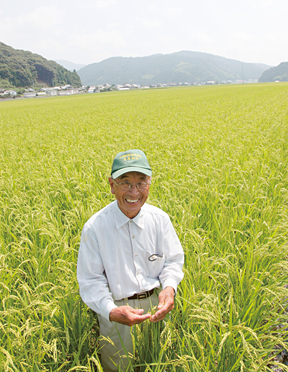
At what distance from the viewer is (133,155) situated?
1.67 meters

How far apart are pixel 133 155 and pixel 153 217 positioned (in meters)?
0.43

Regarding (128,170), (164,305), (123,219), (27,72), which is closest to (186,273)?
(164,305)

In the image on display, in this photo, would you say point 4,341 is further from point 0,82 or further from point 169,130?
point 0,82

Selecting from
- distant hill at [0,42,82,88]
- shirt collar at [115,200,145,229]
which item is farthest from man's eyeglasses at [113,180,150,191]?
distant hill at [0,42,82,88]

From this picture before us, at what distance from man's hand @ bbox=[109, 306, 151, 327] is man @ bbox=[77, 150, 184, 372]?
0.13 metres

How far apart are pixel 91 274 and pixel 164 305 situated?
19.0 inches

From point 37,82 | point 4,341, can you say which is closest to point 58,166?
point 4,341

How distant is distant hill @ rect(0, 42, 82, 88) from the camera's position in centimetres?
10829

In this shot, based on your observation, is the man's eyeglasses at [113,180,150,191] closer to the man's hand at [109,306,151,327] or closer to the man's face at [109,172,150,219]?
the man's face at [109,172,150,219]

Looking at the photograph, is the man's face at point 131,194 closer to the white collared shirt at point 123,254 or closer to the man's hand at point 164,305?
the white collared shirt at point 123,254

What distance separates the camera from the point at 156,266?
5.95 ft

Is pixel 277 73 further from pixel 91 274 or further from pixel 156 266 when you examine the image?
pixel 91 274

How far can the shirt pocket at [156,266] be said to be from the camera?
1792mm

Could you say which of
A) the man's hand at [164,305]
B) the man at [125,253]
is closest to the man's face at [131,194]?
the man at [125,253]
